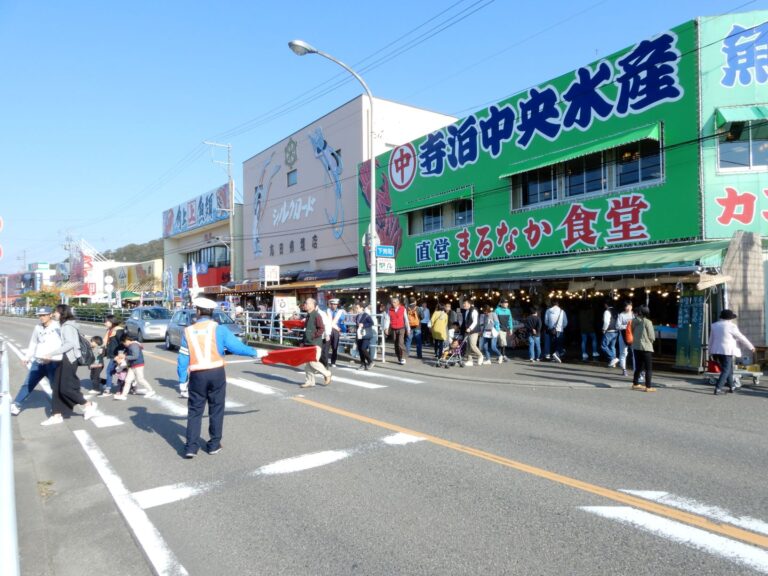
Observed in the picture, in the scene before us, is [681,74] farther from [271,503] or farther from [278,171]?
[278,171]

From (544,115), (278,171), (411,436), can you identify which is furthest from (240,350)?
(278,171)

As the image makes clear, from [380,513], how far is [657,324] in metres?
14.5

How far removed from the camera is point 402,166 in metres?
22.9

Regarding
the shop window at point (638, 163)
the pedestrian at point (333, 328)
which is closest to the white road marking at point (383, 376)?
the pedestrian at point (333, 328)

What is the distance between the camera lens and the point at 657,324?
1606 cm

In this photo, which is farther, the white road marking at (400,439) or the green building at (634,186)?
the green building at (634,186)

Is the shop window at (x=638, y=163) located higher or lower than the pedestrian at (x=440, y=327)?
higher

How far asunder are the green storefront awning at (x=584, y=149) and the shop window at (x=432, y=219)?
151 inches

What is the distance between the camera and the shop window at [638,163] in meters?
14.0

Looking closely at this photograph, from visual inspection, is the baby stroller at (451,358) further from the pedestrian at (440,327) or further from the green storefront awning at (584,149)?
the green storefront awning at (584,149)

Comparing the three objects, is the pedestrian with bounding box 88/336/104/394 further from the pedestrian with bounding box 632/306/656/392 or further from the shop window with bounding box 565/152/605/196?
the shop window with bounding box 565/152/605/196

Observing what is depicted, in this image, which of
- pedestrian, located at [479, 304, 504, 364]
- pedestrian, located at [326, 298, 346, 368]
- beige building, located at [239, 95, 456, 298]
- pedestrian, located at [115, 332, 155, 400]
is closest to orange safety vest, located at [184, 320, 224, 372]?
pedestrian, located at [115, 332, 155, 400]

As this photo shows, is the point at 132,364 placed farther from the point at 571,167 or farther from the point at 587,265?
the point at 571,167

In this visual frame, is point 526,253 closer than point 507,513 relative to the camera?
No
